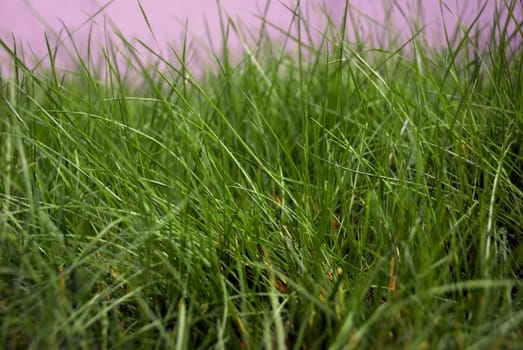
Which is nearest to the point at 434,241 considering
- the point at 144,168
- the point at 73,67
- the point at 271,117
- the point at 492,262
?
the point at 492,262

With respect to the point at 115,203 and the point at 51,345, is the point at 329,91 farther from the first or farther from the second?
the point at 51,345

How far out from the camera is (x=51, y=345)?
50 centimetres

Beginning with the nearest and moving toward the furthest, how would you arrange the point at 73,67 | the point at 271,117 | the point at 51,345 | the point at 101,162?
the point at 51,345, the point at 101,162, the point at 271,117, the point at 73,67

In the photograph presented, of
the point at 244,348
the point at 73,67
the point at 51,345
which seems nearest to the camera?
the point at 51,345

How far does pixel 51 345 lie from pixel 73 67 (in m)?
1.11

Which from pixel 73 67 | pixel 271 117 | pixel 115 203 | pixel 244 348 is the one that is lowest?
pixel 244 348

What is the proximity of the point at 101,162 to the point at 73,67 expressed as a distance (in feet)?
2.78

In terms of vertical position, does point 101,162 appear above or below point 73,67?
below

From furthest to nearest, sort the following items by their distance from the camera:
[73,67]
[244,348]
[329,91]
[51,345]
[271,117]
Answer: [73,67]
[329,91]
[271,117]
[244,348]
[51,345]

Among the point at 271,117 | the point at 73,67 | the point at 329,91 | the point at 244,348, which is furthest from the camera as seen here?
the point at 73,67

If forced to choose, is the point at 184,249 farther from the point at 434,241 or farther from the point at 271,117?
the point at 271,117

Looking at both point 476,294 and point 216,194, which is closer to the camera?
point 476,294

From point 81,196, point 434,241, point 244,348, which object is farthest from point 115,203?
point 434,241

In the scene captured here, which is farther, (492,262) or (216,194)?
(216,194)
